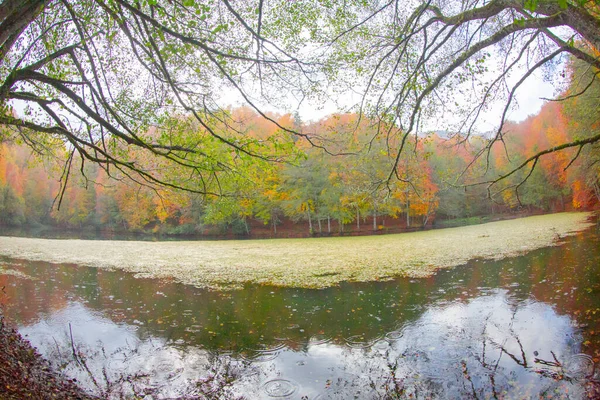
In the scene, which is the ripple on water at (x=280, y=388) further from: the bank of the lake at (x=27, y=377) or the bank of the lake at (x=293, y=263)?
the bank of the lake at (x=293, y=263)

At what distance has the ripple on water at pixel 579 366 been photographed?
4.83 m

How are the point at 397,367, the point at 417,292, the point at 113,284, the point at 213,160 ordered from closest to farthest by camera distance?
1. the point at 397,367
2. the point at 213,160
3. the point at 417,292
4. the point at 113,284

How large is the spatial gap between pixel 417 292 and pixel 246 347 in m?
5.14

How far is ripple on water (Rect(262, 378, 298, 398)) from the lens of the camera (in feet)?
16.2

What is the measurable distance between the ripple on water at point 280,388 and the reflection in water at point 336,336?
0.09 feet

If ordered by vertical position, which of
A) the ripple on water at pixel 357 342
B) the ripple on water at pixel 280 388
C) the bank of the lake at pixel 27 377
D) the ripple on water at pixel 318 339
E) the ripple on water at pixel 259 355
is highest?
the bank of the lake at pixel 27 377

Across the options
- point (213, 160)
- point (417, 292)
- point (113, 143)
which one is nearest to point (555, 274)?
point (417, 292)

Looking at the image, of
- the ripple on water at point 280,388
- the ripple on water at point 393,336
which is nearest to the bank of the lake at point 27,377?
the ripple on water at point 280,388

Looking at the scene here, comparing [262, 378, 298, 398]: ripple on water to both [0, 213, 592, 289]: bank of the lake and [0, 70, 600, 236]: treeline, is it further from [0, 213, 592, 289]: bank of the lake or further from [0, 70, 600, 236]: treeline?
[0, 70, 600, 236]: treeline

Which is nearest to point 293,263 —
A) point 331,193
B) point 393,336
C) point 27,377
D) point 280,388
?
point 393,336

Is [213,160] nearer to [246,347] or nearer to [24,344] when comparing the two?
[246,347]

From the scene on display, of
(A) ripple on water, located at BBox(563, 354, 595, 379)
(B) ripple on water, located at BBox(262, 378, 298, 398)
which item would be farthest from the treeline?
(B) ripple on water, located at BBox(262, 378, 298, 398)

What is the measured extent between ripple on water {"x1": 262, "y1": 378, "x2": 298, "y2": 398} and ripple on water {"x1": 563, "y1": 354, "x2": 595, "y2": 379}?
3.68m

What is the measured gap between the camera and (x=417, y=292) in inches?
381
